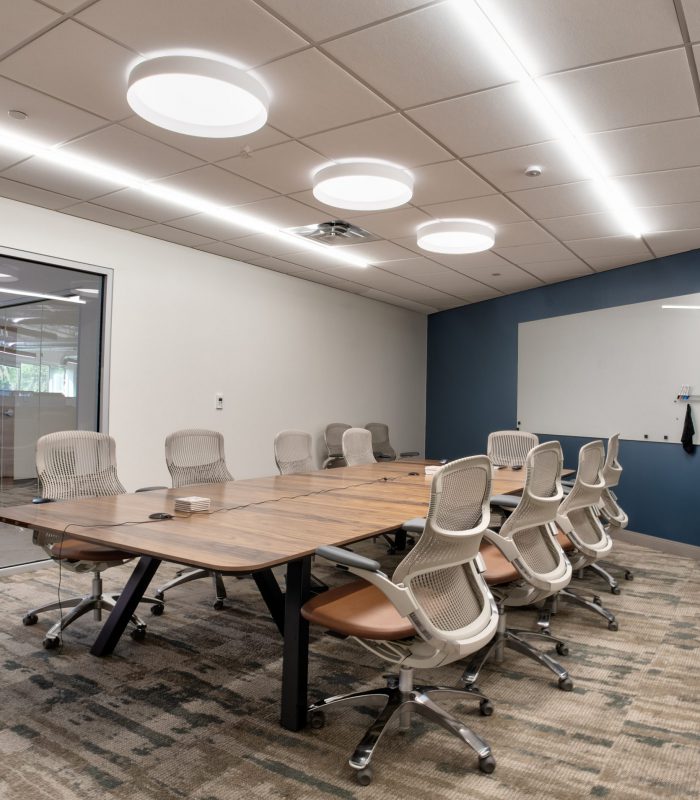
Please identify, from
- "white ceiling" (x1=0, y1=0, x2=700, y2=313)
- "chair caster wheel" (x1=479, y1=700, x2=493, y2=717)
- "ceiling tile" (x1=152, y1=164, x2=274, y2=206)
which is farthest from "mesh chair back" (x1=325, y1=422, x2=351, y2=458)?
"chair caster wheel" (x1=479, y1=700, x2=493, y2=717)

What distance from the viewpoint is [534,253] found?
20.3 feet

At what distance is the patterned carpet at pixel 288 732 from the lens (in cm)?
208

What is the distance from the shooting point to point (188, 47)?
270 cm

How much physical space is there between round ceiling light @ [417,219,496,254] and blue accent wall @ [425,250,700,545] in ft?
7.87

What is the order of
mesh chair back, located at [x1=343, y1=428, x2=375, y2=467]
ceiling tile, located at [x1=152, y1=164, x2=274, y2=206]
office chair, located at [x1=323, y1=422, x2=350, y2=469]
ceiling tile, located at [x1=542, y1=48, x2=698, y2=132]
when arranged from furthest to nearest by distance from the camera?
office chair, located at [x1=323, y1=422, x2=350, y2=469] → mesh chair back, located at [x1=343, y1=428, x2=375, y2=467] → ceiling tile, located at [x1=152, y1=164, x2=274, y2=206] → ceiling tile, located at [x1=542, y1=48, x2=698, y2=132]

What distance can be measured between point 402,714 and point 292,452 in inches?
121

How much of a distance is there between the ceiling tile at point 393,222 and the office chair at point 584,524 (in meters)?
2.38

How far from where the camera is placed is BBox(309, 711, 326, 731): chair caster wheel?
2431 millimetres

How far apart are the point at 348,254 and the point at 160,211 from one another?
2.04 meters

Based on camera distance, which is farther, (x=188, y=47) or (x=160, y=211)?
(x=160, y=211)

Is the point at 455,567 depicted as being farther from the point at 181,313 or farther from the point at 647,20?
the point at 181,313

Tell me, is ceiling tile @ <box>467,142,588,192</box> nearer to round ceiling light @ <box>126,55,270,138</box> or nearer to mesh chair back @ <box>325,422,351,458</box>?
round ceiling light @ <box>126,55,270,138</box>

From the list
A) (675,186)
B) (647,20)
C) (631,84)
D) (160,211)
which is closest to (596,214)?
(675,186)

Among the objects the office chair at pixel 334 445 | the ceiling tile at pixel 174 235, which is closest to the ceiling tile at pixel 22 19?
the ceiling tile at pixel 174 235
